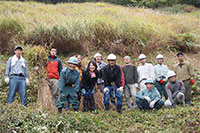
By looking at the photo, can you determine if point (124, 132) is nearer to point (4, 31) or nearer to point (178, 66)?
point (178, 66)

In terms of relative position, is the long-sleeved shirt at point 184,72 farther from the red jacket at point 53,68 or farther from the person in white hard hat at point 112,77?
the red jacket at point 53,68

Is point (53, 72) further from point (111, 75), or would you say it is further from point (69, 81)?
point (111, 75)

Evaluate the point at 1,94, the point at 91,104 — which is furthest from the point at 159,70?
the point at 1,94

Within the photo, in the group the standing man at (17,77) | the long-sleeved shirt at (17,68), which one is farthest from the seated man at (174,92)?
the long-sleeved shirt at (17,68)

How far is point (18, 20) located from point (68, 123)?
806 centimetres

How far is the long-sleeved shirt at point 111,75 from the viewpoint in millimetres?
6727

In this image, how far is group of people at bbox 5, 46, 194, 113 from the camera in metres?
6.33

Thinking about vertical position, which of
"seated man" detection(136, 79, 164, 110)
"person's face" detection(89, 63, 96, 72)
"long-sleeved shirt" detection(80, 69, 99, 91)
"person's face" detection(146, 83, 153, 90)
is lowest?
"seated man" detection(136, 79, 164, 110)

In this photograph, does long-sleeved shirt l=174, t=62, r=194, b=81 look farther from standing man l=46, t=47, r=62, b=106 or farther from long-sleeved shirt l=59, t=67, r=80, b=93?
standing man l=46, t=47, r=62, b=106

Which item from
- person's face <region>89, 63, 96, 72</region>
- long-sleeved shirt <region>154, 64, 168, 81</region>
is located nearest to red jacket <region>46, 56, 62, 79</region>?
person's face <region>89, 63, 96, 72</region>

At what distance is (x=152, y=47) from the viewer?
36.7 ft

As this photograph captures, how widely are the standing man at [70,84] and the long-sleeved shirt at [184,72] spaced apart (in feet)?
11.7

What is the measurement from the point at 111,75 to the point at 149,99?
131 centimetres

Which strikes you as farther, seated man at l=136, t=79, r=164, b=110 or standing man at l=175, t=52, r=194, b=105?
standing man at l=175, t=52, r=194, b=105
